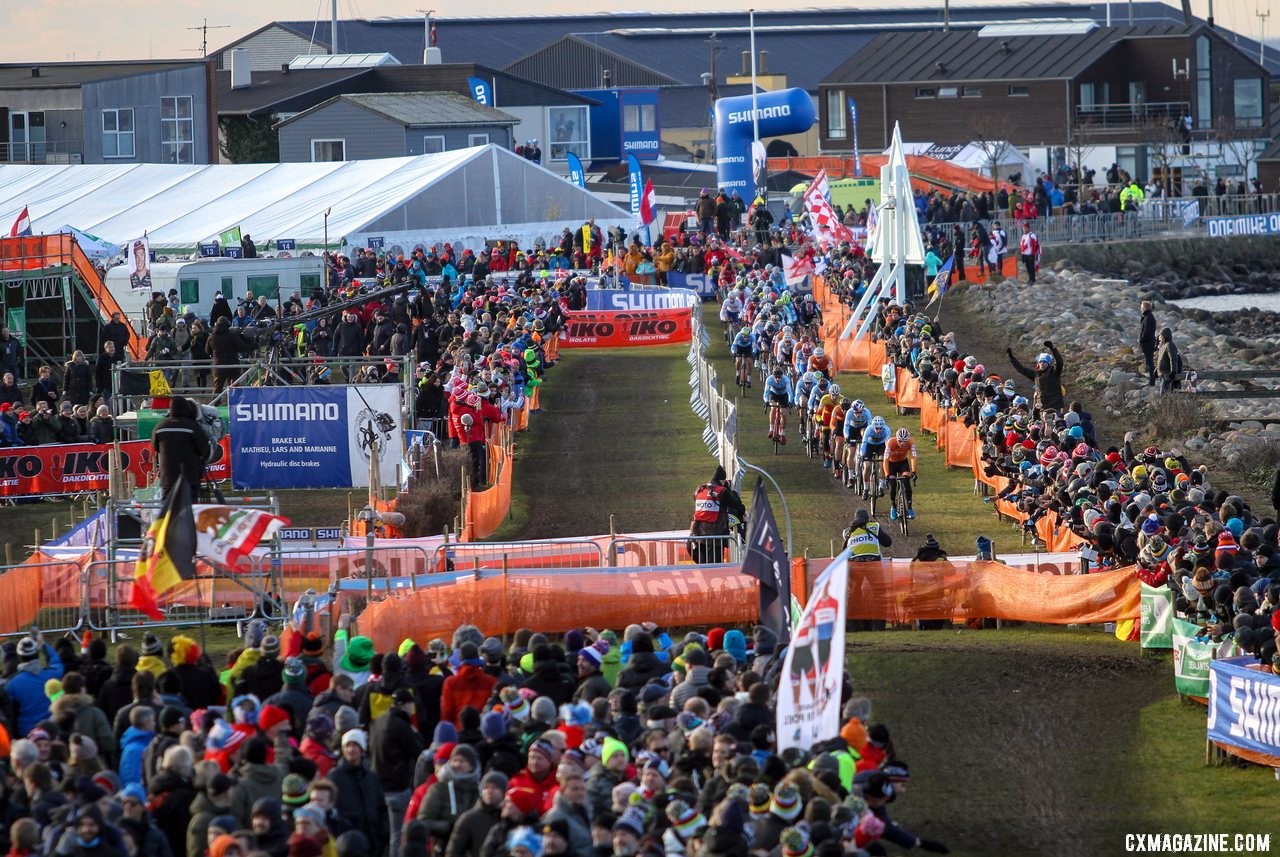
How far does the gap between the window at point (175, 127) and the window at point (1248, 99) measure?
45147 millimetres

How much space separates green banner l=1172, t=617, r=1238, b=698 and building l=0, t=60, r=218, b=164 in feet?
181

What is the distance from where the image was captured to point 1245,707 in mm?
15156

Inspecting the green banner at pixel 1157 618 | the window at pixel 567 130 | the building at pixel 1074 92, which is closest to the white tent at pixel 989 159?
the building at pixel 1074 92

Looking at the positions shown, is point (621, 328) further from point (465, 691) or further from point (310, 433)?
point (465, 691)

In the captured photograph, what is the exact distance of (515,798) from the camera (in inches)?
428

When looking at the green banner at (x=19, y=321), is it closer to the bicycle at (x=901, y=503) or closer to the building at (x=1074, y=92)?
the bicycle at (x=901, y=503)

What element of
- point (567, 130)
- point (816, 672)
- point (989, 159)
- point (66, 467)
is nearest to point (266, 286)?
point (66, 467)

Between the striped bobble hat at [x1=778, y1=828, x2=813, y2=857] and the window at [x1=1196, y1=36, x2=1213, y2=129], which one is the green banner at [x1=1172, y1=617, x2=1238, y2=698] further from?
the window at [x1=1196, y1=36, x2=1213, y2=129]

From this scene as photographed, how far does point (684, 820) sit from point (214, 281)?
114 ft

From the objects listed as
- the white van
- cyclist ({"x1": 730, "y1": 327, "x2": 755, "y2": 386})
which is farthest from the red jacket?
the white van

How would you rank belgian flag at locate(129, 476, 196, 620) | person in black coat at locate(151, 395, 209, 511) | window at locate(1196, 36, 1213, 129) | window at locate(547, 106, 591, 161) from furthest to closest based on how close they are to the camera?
window at locate(1196, 36, 1213, 129), window at locate(547, 106, 591, 161), person in black coat at locate(151, 395, 209, 511), belgian flag at locate(129, 476, 196, 620)

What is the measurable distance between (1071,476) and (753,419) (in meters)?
12.4

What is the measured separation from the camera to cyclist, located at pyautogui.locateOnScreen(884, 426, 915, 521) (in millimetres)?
25359

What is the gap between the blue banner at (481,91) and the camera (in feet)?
244
